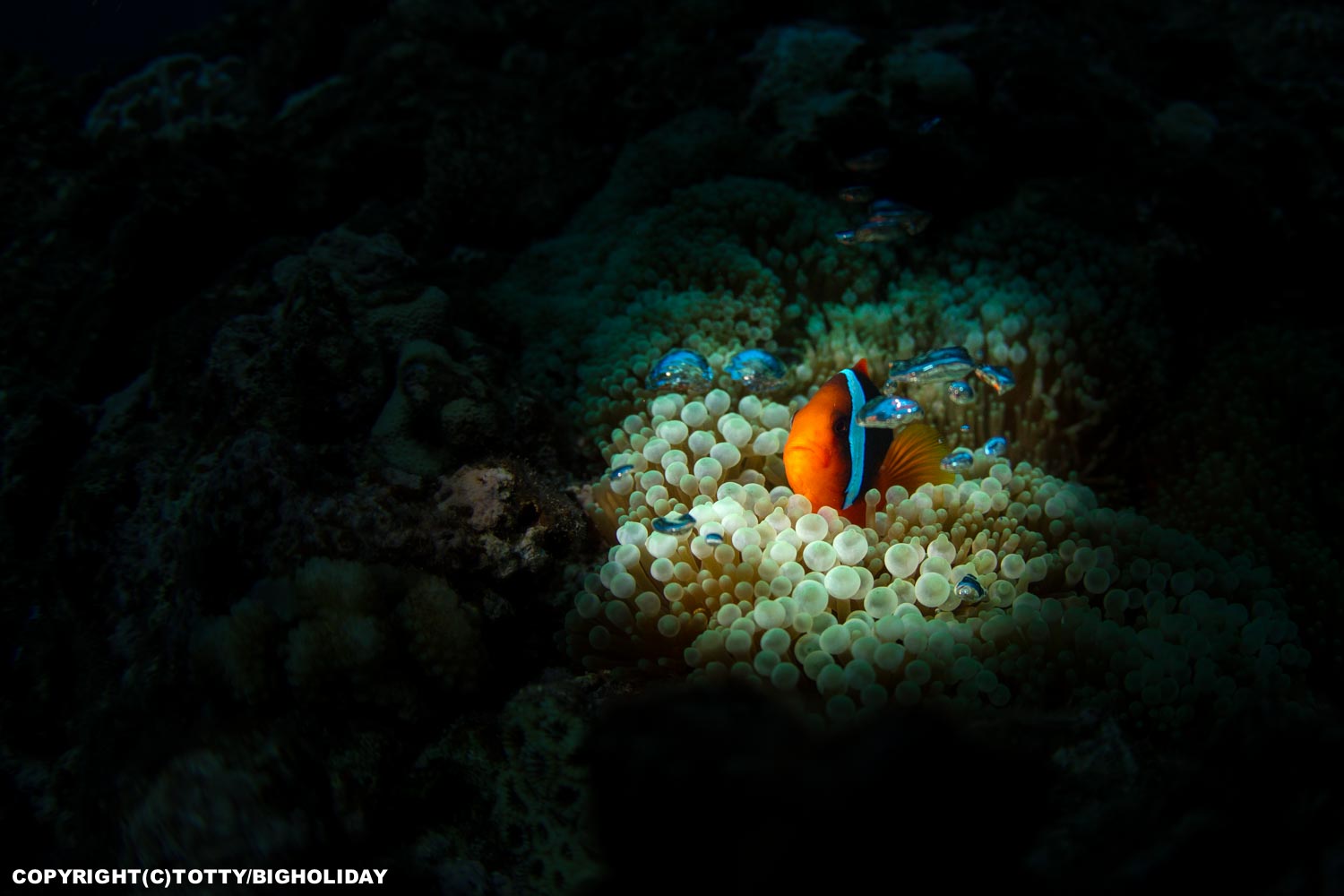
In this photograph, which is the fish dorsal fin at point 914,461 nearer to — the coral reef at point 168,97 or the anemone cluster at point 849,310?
the anemone cluster at point 849,310

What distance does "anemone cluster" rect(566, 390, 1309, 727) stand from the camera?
1.61 meters

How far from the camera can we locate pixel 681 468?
7.15 ft

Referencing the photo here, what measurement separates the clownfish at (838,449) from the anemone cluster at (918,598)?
7cm

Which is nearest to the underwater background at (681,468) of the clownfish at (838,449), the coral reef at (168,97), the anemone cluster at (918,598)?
the anemone cluster at (918,598)

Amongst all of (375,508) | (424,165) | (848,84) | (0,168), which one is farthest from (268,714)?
(0,168)

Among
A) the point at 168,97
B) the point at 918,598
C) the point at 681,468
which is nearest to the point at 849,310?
the point at 681,468

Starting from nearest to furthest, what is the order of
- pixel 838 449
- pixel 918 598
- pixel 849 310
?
pixel 918 598, pixel 838 449, pixel 849 310

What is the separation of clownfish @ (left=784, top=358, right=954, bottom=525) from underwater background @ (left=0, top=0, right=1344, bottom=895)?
4.7 inches

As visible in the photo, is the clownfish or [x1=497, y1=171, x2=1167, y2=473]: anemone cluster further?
[x1=497, y1=171, x2=1167, y2=473]: anemone cluster

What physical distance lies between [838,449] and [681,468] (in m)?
0.52

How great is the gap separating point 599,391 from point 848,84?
245 cm

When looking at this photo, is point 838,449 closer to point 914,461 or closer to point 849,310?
point 914,461

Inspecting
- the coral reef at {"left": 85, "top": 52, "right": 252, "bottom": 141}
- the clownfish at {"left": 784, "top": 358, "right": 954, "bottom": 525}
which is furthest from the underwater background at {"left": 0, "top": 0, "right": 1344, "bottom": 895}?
the coral reef at {"left": 85, "top": 52, "right": 252, "bottom": 141}

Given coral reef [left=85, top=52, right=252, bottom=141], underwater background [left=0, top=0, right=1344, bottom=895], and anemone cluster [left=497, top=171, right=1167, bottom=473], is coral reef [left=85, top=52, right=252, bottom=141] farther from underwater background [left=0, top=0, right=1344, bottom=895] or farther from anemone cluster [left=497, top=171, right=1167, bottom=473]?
anemone cluster [left=497, top=171, right=1167, bottom=473]
